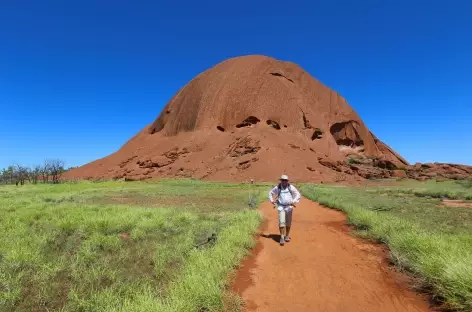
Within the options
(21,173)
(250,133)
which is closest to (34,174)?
(21,173)

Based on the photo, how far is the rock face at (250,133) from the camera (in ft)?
175

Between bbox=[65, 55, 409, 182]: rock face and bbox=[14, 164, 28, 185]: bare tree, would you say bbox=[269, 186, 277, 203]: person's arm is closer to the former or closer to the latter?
bbox=[65, 55, 409, 182]: rock face

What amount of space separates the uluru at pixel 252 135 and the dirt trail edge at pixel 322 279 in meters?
39.5

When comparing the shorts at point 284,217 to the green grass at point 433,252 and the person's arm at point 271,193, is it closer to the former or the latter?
the person's arm at point 271,193

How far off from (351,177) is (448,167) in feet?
107

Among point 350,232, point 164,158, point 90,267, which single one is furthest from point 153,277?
point 164,158

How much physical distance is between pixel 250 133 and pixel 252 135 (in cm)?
126

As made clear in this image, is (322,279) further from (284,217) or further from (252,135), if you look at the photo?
(252,135)

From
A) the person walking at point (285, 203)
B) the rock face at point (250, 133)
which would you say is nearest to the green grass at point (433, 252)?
the person walking at point (285, 203)

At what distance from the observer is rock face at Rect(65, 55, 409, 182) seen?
5347 cm

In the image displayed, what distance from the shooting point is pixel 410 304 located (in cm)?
519

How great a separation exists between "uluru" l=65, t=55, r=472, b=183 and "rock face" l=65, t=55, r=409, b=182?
19cm

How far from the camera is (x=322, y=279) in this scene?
6.23m

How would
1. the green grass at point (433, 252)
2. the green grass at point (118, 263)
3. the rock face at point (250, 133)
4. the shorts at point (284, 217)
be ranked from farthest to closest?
the rock face at point (250, 133), the shorts at point (284, 217), the green grass at point (118, 263), the green grass at point (433, 252)
